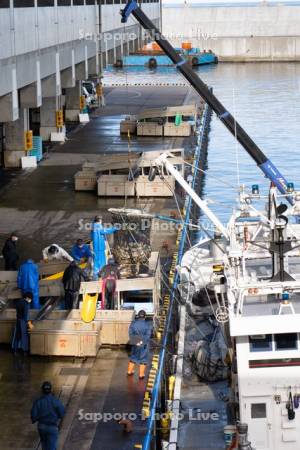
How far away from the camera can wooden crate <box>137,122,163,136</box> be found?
58281mm

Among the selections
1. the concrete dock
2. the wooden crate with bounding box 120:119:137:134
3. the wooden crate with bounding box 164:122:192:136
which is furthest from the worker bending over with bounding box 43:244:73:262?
the wooden crate with bounding box 120:119:137:134

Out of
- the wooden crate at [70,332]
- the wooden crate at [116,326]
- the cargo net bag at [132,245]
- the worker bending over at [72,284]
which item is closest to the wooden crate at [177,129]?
the cargo net bag at [132,245]

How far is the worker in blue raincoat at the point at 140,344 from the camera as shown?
22.2 metres

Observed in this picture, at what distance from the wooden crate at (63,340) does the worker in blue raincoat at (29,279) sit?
170 centimetres

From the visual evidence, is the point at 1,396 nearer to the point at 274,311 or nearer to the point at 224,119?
the point at 274,311

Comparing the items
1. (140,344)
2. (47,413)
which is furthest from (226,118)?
(47,413)

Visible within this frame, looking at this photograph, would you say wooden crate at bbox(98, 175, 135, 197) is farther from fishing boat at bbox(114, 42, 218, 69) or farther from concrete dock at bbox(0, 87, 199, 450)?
fishing boat at bbox(114, 42, 218, 69)

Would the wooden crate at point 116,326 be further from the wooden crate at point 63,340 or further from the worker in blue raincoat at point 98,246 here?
the worker in blue raincoat at point 98,246

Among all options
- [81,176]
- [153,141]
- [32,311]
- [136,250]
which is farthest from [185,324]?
[153,141]

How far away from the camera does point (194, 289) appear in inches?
1169

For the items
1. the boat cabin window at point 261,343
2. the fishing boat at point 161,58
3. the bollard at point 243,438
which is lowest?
the bollard at point 243,438

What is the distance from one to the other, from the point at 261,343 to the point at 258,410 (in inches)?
44.9

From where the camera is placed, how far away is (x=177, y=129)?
2309 inches

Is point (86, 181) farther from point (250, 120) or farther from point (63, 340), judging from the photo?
point (250, 120)
